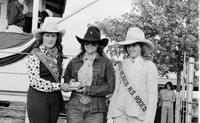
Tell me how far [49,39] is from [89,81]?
65cm

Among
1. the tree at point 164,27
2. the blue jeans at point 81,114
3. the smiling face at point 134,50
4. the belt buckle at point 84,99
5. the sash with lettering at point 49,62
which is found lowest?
the blue jeans at point 81,114

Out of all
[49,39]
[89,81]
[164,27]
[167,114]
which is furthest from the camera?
[167,114]

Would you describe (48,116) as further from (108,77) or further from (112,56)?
(112,56)

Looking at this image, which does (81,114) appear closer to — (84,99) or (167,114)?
(84,99)

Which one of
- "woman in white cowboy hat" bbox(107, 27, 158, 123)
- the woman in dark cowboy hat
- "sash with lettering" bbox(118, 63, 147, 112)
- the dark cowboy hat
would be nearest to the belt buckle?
the woman in dark cowboy hat

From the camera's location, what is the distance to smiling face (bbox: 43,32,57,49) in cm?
455

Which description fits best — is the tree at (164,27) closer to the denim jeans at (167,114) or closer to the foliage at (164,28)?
the foliage at (164,28)

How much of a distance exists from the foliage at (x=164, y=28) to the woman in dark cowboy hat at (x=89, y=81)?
25.6 feet

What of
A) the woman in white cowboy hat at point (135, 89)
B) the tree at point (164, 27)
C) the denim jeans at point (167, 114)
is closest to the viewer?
the woman in white cowboy hat at point (135, 89)

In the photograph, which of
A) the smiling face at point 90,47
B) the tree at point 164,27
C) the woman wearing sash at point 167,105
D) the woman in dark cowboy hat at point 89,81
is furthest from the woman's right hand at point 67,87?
Result: the woman wearing sash at point 167,105

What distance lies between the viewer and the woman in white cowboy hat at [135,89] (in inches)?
163

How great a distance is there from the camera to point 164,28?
40.2ft

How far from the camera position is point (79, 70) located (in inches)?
175

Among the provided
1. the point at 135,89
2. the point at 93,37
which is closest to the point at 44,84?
the point at 93,37
